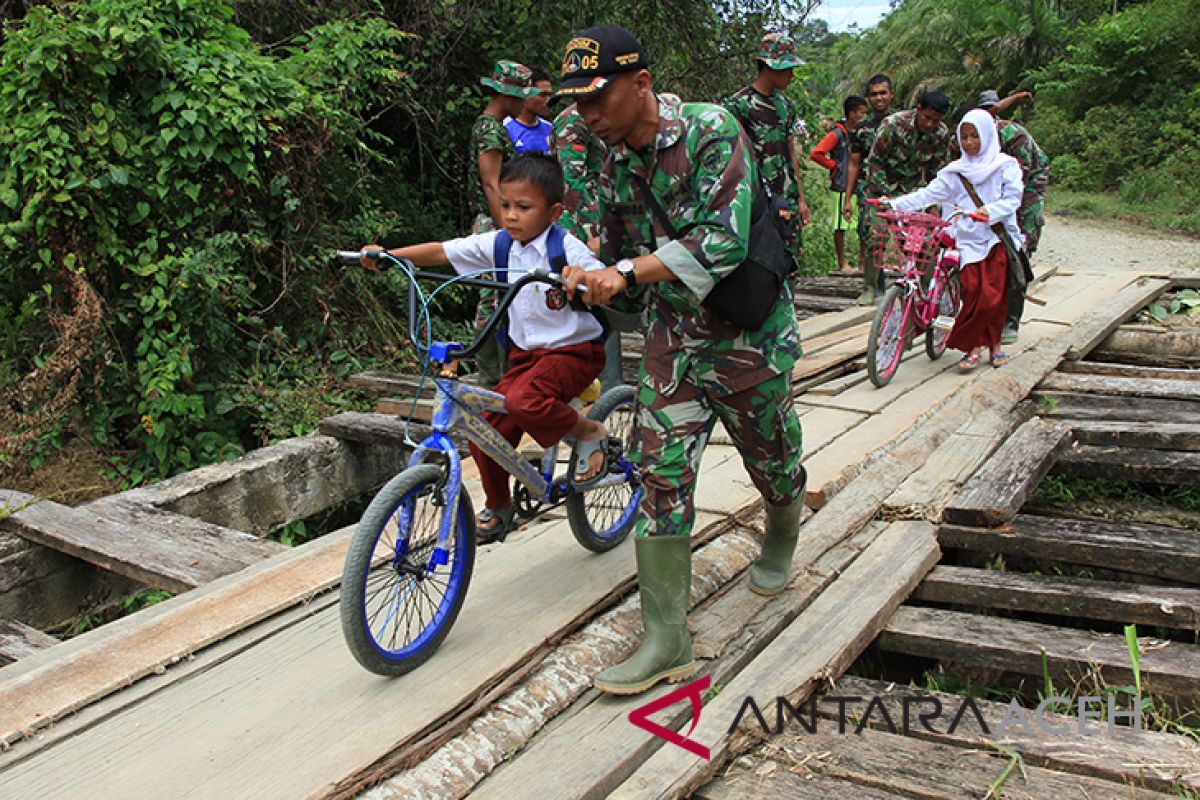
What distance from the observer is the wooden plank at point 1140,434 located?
17.2ft

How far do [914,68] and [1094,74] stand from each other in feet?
18.9

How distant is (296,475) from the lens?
5859 millimetres

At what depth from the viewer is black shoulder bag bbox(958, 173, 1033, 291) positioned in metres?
7.07

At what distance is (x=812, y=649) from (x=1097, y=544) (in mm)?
1632

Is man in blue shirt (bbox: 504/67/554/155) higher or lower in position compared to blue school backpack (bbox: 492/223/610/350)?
higher

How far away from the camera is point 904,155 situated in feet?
28.5

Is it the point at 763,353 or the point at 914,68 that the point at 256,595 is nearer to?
the point at 763,353

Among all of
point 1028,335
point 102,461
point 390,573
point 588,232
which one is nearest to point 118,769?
point 390,573

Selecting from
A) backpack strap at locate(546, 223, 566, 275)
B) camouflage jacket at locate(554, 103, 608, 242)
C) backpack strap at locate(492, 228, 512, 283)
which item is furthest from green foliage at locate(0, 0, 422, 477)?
backpack strap at locate(546, 223, 566, 275)

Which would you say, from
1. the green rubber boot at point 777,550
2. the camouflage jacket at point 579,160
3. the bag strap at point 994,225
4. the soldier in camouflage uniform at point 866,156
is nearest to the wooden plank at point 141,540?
the green rubber boot at point 777,550

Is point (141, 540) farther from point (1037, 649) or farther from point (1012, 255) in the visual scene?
point (1012, 255)

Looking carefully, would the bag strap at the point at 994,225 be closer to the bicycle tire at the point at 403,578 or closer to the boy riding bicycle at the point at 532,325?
the boy riding bicycle at the point at 532,325

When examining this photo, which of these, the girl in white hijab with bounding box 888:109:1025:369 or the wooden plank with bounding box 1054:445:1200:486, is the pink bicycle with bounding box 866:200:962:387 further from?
the wooden plank with bounding box 1054:445:1200:486

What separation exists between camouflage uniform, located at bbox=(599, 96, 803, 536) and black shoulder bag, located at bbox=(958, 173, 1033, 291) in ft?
14.5
